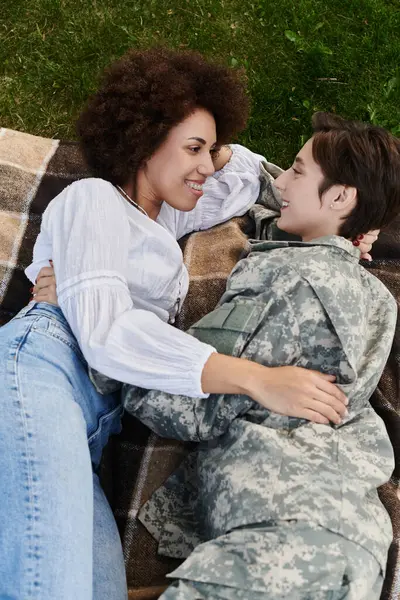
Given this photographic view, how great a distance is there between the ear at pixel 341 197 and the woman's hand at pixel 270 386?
0.89 meters

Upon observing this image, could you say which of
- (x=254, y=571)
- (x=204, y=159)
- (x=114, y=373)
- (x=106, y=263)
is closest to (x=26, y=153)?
(x=204, y=159)

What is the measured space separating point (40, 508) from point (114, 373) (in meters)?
0.55

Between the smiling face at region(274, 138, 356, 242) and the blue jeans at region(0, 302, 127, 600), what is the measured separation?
1184 millimetres

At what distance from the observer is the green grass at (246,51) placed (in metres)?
4.61

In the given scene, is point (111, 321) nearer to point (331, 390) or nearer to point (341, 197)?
point (331, 390)

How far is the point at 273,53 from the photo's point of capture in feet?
15.5

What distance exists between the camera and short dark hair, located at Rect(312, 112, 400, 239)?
313 cm

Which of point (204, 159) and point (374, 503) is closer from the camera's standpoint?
point (374, 503)

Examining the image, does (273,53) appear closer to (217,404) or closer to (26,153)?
(26,153)

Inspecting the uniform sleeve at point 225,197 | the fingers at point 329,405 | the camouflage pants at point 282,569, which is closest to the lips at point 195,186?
the uniform sleeve at point 225,197

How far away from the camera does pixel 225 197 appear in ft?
12.1

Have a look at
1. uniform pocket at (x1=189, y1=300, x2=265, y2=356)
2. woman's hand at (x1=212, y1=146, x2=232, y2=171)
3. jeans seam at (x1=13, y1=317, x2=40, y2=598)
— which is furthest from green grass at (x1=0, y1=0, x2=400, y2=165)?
jeans seam at (x1=13, y1=317, x2=40, y2=598)

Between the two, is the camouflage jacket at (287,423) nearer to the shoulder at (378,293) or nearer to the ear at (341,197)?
the shoulder at (378,293)

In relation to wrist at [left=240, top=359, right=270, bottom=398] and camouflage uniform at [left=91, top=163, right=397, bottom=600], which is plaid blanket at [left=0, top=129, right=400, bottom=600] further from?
wrist at [left=240, top=359, right=270, bottom=398]
